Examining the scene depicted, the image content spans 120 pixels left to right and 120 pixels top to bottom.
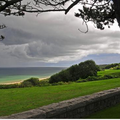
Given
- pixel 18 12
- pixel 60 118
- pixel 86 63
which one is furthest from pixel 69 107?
pixel 86 63

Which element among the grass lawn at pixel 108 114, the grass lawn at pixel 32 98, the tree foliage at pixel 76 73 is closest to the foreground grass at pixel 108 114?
the grass lawn at pixel 108 114

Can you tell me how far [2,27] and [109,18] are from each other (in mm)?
5548

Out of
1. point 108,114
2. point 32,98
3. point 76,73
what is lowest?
point 32,98

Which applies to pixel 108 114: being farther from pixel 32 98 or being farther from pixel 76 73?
pixel 76 73

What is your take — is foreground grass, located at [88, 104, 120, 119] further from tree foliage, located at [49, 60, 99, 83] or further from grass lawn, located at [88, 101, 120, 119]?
tree foliage, located at [49, 60, 99, 83]

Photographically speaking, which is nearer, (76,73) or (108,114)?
(108,114)

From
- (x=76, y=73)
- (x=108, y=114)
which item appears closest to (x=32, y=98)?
(x=108, y=114)

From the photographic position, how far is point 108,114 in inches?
238

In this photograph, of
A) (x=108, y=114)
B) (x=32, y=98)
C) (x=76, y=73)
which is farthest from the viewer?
(x=76, y=73)

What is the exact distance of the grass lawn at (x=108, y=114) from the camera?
18.7 ft

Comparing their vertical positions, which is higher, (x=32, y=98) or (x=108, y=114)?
(x=108, y=114)

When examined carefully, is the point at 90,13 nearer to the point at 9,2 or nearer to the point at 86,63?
the point at 9,2

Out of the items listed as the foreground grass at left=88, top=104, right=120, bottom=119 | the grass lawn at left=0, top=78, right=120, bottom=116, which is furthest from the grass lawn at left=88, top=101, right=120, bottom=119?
the grass lawn at left=0, top=78, right=120, bottom=116

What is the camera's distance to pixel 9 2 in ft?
20.9
